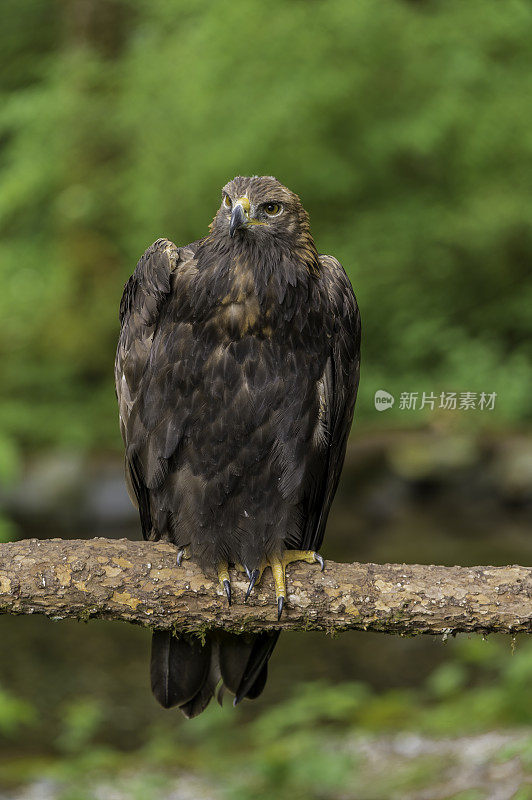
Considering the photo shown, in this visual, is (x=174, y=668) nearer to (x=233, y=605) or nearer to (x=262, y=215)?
(x=233, y=605)

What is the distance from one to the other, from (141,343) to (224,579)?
88cm

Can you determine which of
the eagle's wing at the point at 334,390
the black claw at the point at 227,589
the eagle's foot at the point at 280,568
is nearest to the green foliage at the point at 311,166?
the eagle's wing at the point at 334,390

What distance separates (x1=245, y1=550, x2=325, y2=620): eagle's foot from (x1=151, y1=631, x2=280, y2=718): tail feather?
327mm

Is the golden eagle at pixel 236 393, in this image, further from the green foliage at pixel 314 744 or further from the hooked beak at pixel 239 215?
the green foliage at pixel 314 744

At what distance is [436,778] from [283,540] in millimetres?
2220

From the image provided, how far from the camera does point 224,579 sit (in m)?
2.87

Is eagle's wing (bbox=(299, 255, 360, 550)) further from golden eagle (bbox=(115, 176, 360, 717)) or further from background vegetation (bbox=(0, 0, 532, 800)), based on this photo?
background vegetation (bbox=(0, 0, 532, 800))

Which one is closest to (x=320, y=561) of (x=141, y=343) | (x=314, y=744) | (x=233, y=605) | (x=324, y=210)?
(x=233, y=605)

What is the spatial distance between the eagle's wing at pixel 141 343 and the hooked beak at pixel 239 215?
0.26 m

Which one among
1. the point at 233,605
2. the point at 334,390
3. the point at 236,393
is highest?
the point at 334,390

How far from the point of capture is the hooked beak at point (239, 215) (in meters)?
2.94

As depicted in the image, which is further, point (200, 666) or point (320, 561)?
point (200, 666)

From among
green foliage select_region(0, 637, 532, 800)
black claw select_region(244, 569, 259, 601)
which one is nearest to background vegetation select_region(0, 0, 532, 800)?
green foliage select_region(0, 637, 532, 800)

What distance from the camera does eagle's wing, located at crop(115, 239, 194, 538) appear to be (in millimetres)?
3111
